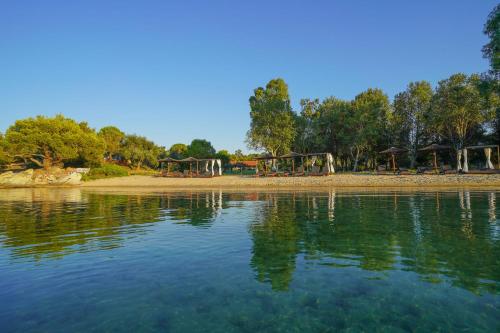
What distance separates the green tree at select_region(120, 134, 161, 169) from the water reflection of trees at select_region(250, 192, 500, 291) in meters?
59.0

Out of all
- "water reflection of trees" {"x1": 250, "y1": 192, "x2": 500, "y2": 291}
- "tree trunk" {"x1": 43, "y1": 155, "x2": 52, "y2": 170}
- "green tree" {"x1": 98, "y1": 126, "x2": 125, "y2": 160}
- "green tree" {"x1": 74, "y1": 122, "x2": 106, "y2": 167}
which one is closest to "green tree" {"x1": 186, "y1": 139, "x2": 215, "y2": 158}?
"green tree" {"x1": 98, "y1": 126, "x2": 125, "y2": 160}

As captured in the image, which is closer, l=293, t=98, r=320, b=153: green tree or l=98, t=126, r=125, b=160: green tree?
l=293, t=98, r=320, b=153: green tree

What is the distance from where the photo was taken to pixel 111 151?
67.0m

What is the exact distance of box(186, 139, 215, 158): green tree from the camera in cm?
7021

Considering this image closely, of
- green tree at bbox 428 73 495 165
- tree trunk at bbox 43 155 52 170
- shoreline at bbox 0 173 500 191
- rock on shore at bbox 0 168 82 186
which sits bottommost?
shoreline at bbox 0 173 500 191

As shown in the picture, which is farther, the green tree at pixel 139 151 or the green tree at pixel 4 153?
the green tree at pixel 139 151

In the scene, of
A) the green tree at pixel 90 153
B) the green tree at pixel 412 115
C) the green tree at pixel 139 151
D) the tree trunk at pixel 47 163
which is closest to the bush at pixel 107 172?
the green tree at pixel 90 153

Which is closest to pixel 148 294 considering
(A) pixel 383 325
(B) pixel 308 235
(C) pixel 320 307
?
(C) pixel 320 307

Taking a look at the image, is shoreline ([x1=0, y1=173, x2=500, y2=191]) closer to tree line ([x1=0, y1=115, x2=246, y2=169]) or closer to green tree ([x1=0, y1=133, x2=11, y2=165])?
green tree ([x1=0, y1=133, x2=11, y2=165])

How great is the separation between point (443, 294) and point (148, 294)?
5146 mm

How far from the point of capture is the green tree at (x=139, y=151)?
219 feet

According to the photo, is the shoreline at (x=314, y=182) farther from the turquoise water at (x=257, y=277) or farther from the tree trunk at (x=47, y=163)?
the turquoise water at (x=257, y=277)

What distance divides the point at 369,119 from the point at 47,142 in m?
47.3

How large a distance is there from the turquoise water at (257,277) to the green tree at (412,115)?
116 ft
